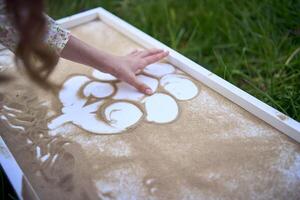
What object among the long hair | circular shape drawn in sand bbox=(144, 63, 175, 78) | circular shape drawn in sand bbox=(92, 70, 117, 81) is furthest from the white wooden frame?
the long hair

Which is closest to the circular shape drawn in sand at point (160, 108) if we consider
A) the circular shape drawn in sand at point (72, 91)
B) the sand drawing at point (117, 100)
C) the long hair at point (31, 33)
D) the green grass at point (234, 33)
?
the sand drawing at point (117, 100)

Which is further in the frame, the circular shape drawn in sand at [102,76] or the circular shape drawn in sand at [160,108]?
the circular shape drawn in sand at [102,76]

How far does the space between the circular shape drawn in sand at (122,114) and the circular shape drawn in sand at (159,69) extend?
20cm

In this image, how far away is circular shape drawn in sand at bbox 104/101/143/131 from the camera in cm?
119

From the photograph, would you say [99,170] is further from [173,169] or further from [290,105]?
[290,105]

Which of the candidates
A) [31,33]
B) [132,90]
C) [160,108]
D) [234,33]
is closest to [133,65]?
[132,90]

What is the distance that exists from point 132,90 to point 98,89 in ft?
0.42

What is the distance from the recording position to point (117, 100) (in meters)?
1.29

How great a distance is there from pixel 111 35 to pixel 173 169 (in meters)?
0.84

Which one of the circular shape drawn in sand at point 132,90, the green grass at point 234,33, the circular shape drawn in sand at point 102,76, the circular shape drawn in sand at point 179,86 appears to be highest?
the circular shape drawn in sand at point 102,76

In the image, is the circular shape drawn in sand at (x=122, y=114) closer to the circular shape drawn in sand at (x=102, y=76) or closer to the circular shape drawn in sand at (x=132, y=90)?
the circular shape drawn in sand at (x=132, y=90)

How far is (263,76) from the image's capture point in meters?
1.71

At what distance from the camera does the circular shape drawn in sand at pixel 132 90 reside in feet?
4.27

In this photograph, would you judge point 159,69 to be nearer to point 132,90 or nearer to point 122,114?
point 132,90
